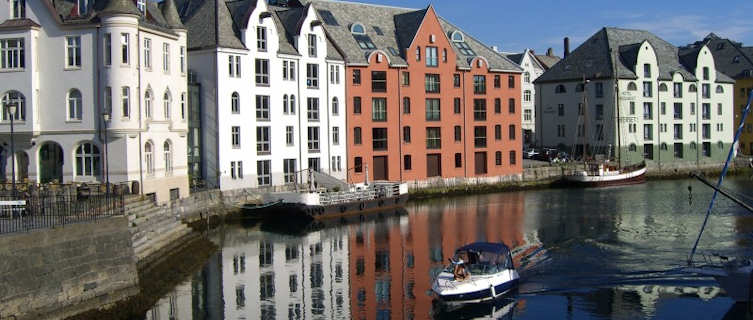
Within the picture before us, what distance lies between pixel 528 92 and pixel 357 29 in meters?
49.8

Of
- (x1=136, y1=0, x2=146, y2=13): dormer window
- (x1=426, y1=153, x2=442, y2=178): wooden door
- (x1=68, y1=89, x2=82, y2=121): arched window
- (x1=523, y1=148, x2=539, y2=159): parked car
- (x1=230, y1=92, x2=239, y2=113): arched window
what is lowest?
(x1=426, y1=153, x2=442, y2=178): wooden door

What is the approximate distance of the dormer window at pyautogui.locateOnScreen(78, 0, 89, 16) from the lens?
4306 centimetres

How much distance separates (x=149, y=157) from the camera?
45.2 meters

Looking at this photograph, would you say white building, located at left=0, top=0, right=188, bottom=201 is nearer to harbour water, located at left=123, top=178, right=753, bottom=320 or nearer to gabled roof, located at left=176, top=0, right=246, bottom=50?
harbour water, located at left=123, top=178, right=753, bottom=320

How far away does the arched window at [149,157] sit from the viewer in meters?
44.8

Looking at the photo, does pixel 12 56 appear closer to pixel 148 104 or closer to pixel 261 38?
pixel 148 104

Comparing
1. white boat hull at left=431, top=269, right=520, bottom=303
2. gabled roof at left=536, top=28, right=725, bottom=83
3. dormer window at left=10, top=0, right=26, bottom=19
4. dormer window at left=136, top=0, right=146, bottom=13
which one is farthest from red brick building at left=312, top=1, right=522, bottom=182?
white boat hull at left=431, top=269, right=520, bottom=303

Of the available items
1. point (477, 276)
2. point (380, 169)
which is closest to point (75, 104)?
point (477, 276)

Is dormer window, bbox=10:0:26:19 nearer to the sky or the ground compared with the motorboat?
nearer to the sky

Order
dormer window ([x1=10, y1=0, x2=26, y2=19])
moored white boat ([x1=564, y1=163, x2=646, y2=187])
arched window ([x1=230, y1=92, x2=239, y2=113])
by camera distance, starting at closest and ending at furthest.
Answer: dormer window ([x1=10, y1=0, x2=26, y2=19]) → arched window ([x1=230, y1=92, x2=239, y2=113]) → moored white boat ([x1=564, y1=163, x2=646, y2=187])

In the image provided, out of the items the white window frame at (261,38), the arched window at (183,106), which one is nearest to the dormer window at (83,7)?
the arched window at (183,106)

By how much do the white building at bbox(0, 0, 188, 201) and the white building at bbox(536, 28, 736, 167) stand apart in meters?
56.6

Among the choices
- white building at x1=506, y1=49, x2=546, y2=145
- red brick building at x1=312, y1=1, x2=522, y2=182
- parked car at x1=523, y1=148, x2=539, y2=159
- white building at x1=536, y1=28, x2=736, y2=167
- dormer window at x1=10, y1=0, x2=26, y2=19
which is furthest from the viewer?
white building at x1=506, y1=49, x2=546, y2=145

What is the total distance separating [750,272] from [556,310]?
741 centimetres
